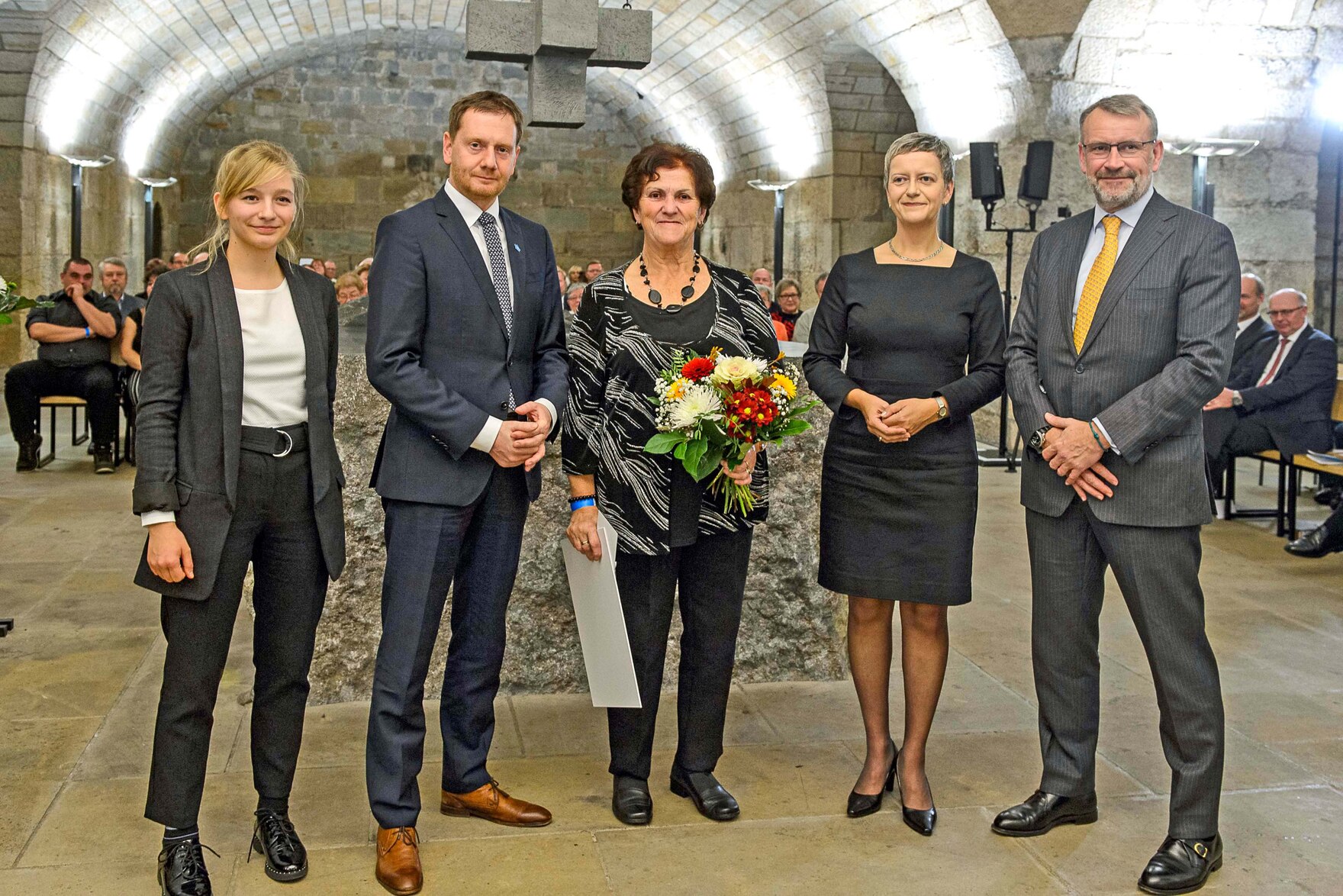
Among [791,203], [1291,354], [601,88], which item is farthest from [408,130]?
[1291,354]

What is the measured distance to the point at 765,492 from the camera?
118 inches

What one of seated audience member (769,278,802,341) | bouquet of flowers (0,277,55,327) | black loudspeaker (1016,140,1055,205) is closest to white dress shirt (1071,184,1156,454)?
bouquet of flowers (0,277,55,327)

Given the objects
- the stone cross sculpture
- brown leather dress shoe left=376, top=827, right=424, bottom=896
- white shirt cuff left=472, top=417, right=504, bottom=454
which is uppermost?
the stone cross sculpture

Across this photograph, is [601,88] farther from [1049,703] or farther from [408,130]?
[1049,703]

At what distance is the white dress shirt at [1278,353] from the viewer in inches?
271

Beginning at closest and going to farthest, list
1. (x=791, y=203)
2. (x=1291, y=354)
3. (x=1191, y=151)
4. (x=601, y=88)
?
(x=1291, y=354) → (x=1191, y=151) → (x=791, y=203) → (x=601, y=88)

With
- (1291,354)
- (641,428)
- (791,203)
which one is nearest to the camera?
(641,428)

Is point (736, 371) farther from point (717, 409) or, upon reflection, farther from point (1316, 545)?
point (1316, 545)

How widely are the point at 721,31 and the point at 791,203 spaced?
2216 mm

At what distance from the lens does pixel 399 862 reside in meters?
2.63

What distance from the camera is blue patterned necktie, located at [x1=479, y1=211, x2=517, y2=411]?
2.73 m

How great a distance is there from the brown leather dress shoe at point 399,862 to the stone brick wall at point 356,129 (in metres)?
15.6

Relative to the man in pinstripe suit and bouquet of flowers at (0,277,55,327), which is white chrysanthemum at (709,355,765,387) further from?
bouquet of flowers at (0,277,55,327)

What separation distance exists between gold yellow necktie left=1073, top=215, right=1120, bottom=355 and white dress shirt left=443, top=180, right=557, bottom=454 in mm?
1155
